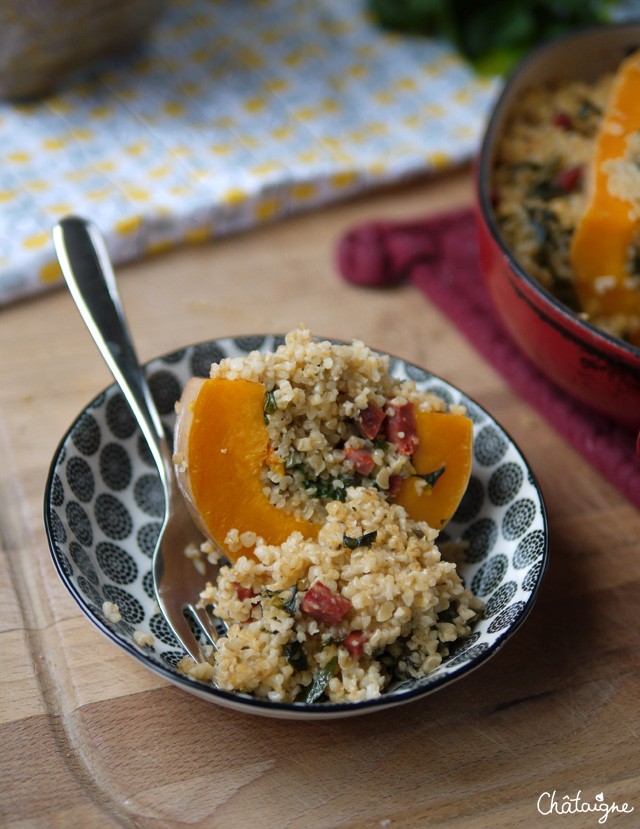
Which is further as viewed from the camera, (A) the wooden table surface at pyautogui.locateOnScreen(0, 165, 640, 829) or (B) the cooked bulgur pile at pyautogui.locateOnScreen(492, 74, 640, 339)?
(B) the cooked bulgur pile at pyautogui.locateOnScreen(492, 74, 640, 339)

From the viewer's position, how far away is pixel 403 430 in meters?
1.26

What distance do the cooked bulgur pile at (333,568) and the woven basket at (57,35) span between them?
130cm

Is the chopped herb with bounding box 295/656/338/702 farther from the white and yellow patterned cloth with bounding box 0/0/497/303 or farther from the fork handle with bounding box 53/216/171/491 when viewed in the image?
the white and yellow patterned cloth with bounding box 0/0/497/303

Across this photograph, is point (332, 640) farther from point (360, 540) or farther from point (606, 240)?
point (606, 240)

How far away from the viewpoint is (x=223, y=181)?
2176 mm

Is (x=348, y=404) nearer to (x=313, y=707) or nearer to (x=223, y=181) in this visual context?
(x=313, y=707)

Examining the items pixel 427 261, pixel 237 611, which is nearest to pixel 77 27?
pixel 427 261

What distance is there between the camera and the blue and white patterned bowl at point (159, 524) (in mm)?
1093

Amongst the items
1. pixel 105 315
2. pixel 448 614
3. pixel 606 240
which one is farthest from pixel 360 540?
pixel 606 240

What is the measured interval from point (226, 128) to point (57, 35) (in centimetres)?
47

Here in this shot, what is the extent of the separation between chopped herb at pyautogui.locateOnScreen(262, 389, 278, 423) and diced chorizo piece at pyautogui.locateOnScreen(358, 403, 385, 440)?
13 cm

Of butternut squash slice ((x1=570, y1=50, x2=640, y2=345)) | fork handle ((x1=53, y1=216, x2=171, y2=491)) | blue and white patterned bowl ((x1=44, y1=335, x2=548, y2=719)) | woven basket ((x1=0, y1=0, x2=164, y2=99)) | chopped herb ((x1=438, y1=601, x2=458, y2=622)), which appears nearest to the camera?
blue and white patterned bowl ((x1=44, y1=335, x2=548, y2=719))

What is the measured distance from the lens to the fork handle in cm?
140

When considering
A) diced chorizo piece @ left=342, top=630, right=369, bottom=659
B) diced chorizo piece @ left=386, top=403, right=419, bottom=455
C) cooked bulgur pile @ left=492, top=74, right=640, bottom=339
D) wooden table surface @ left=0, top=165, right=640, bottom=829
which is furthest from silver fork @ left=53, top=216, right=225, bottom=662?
cooked bulgur pile @ left=492, top=74, right=640, bottom=339
